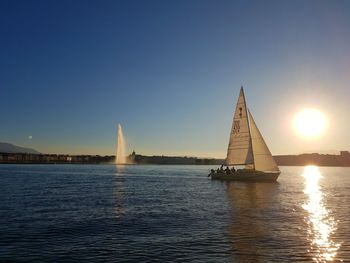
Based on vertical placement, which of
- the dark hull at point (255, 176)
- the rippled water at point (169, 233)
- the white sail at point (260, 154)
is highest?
the white sail at point (260, 154)

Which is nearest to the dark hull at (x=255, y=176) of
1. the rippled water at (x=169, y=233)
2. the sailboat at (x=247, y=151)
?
the sailboat at (x=247, y=151)

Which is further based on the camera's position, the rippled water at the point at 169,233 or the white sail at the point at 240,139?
the white sail at the point at 240,139

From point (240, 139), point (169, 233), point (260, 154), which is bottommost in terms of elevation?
point (169, 233)

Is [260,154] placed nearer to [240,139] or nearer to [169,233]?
[240,139]

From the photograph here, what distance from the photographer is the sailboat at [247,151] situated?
9225cm

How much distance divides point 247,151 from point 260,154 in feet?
10.7

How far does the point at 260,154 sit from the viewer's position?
92000mm

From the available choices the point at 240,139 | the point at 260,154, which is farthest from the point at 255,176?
the point at 240,139

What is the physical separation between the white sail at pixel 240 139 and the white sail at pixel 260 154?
50.4 inches

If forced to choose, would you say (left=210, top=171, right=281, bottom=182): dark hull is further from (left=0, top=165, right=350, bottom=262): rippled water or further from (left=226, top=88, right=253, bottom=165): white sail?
(left=0, top=165, right=350, bottom=262): rippled water

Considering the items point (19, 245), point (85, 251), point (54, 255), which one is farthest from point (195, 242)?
point (19, 245)

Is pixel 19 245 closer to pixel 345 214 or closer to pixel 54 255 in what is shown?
pixel 54 255

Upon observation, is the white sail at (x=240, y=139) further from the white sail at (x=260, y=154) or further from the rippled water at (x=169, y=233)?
the rippled water at (x=169, y=233)

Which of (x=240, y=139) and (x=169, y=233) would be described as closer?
(x=169, y=233)
